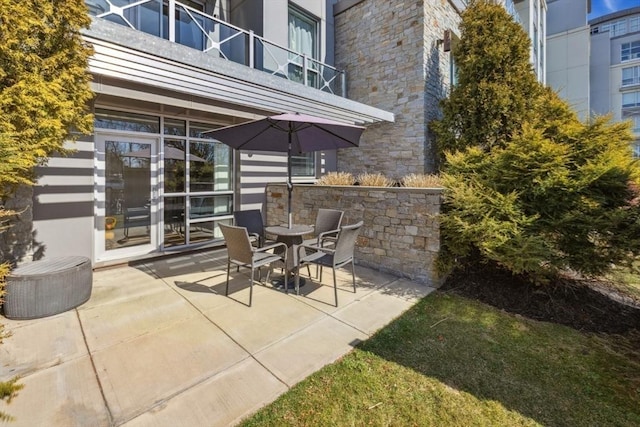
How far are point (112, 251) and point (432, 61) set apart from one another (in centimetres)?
986

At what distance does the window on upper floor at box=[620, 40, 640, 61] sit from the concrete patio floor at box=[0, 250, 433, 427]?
140 ft

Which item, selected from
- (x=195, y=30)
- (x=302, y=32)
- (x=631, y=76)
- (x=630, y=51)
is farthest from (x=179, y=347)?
(x=630, y=51)

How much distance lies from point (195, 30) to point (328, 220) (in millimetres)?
4697

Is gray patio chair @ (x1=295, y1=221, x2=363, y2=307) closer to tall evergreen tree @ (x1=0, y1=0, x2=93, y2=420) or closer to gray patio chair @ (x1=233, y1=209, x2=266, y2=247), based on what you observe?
gray patio chair @ (x1=233, y1=209, x2=266, y2=247)

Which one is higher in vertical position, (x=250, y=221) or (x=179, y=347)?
(x=250, y=221)

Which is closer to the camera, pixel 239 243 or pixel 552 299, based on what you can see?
pixel 239 243

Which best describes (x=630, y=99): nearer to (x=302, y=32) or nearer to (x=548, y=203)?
(x=302, y=32)

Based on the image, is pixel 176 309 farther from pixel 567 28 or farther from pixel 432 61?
pixel 567 28

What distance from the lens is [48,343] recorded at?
122 inches

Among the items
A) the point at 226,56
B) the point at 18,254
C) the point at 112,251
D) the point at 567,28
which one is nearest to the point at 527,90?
the point at 226,56

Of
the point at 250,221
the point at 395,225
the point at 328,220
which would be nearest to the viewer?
the point at 395,225

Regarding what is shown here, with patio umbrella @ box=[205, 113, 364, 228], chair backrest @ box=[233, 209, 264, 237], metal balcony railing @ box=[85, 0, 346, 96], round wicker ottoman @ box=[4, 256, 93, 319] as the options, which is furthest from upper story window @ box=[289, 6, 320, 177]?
round wicker ottoman @ box=[4, 256, 93, 319]

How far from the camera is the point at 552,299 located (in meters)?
4.44

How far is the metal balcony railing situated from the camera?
5.10 m
